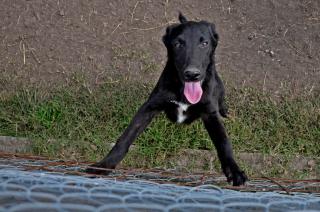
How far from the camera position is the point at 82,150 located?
11.2 feet

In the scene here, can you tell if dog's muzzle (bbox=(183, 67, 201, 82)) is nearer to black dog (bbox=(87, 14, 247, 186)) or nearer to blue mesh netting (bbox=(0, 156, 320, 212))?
black dog (bbox=(87, 14, 247, 186))

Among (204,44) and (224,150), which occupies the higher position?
(204,44)

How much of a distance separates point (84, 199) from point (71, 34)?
3.07 metres

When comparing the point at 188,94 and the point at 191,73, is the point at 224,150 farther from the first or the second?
the point at 191,73

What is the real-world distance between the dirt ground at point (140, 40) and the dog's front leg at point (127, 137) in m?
1.17

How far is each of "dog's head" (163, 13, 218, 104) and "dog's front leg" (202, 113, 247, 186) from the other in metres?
0.20

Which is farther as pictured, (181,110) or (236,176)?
(181,110)

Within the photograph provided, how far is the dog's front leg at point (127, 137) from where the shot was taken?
2.59m

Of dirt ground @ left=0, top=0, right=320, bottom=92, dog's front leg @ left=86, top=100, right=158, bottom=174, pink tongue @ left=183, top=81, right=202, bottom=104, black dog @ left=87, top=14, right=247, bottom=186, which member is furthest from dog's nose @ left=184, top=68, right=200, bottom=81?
dirt ground @ left=0, top=0, right=320, bottom=92

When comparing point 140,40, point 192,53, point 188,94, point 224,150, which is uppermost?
point 140,40

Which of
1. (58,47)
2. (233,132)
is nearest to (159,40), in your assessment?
(58,47)

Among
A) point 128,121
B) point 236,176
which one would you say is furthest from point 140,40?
point 236,176

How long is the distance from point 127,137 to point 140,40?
167 centimetres

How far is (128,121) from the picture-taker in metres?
3.58
